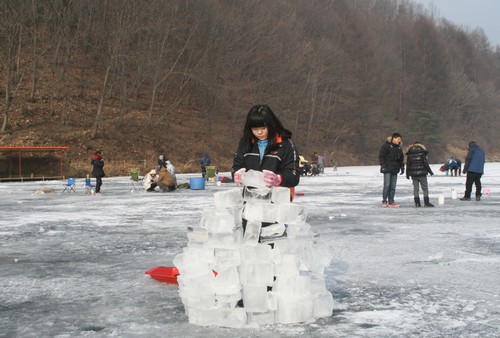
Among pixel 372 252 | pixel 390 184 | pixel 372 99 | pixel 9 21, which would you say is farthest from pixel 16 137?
pixel 372 99

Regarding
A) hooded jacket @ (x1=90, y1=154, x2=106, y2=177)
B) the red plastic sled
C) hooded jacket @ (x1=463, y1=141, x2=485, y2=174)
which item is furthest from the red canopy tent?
the red plastic sled

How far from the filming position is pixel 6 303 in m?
4.85

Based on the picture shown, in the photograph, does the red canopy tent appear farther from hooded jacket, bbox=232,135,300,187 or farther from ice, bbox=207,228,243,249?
ice, bbox=207,228,243,249

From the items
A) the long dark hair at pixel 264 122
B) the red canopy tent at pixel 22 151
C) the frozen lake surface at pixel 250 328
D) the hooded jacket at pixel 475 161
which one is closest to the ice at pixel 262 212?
the long dark hair at pixel 264 122

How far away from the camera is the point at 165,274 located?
5.62 meters

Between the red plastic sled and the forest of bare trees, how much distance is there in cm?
3735

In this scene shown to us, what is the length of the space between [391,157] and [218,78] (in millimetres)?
45944

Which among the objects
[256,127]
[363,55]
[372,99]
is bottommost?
[256,127]

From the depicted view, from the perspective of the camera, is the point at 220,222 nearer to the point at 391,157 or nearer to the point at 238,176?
the point at 238,176

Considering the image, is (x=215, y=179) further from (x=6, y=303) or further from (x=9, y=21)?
(x=9, y=21)

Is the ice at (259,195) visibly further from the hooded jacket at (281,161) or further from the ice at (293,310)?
the ice at (293,310)

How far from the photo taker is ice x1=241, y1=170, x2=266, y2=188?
427 centimetres

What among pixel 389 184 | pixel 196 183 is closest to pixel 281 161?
pixel 389 184

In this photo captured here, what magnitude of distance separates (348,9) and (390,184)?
8180cm
